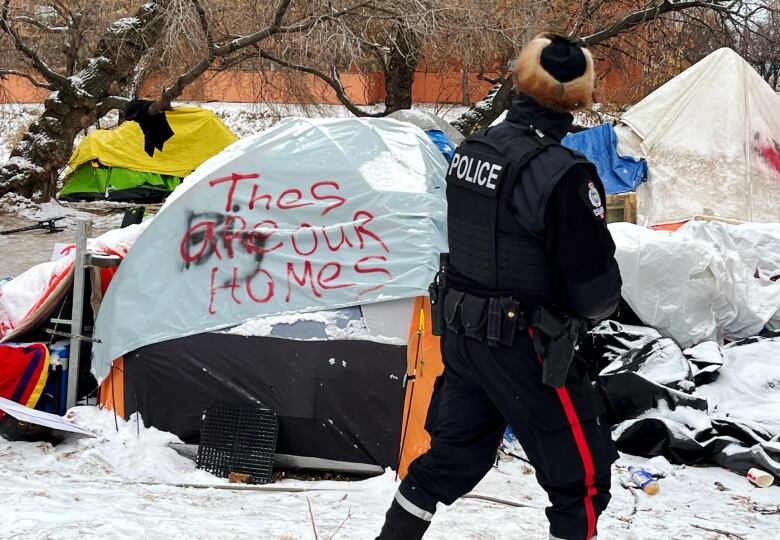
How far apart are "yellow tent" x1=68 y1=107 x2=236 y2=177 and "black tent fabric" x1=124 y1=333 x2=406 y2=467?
10.8 meters

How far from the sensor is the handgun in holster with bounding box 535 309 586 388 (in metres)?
2.50

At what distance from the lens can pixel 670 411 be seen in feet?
16.7

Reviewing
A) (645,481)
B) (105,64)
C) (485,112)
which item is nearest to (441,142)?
(645,481)

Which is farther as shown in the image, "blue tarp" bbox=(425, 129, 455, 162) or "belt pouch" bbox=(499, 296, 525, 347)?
"blue tarp" bbox=(425, 129, 455, 162)

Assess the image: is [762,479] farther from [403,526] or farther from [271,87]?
[271,87]

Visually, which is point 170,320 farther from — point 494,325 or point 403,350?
point 494,325

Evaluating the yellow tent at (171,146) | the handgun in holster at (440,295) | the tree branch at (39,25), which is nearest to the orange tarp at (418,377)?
the handgun in holster at (440,295)

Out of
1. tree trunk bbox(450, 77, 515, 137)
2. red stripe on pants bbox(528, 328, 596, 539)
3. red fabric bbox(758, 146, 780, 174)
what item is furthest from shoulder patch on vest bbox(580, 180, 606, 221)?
tree trunk bbox(450, 77, 515, 137)

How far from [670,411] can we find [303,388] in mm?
2165

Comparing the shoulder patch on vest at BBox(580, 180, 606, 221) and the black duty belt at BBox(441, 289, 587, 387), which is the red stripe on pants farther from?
the shoulder patch on vest at BBox(580, 180, 606, 221)

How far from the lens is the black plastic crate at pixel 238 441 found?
4.56 metres

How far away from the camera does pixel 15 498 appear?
3.55 m

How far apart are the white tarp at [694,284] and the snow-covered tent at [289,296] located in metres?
1.98

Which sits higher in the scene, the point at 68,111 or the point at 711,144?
the point at 68,111
